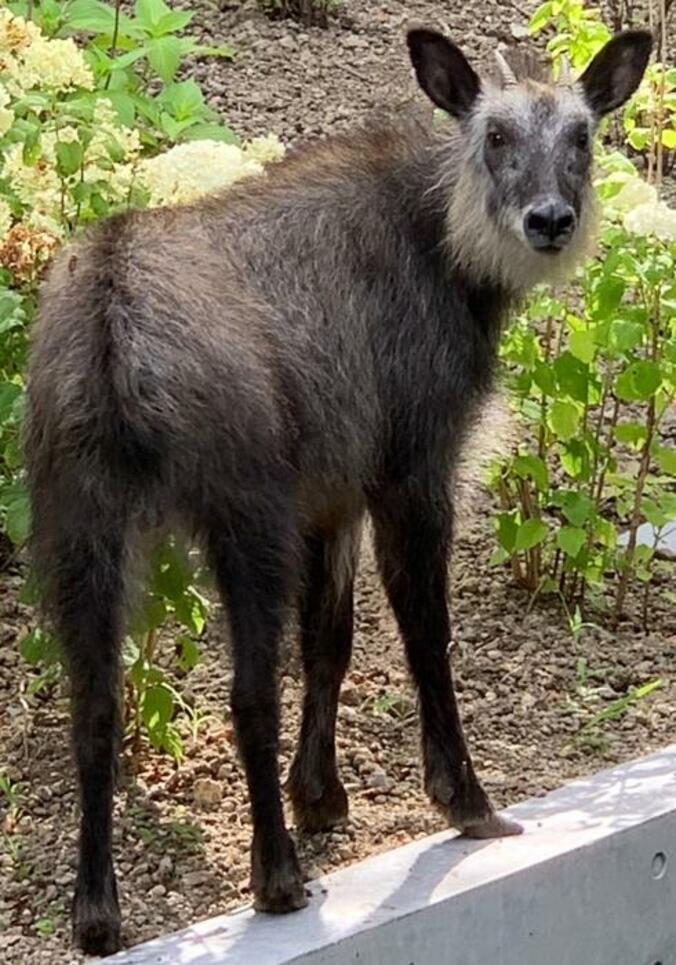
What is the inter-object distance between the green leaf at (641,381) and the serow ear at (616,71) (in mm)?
769

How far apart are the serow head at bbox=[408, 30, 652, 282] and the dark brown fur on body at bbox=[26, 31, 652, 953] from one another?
0.01 metres

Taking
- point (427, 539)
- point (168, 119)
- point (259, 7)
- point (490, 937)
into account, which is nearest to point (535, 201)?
point (427, 539)

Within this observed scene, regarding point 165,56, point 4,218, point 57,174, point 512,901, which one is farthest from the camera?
point 165,56

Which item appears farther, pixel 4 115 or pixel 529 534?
pixel 529 534

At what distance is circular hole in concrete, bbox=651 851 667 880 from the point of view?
16.1 feet

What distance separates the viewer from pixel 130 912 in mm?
4586

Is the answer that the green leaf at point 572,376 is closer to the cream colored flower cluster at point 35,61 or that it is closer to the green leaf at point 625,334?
the green leaf at point 625,334

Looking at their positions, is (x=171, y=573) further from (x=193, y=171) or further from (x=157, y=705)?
(x=193, y=171)

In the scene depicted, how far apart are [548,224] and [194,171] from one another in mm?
842

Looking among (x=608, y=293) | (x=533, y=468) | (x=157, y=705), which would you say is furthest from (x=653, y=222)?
(x=157, y=705)

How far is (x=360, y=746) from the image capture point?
219 inches

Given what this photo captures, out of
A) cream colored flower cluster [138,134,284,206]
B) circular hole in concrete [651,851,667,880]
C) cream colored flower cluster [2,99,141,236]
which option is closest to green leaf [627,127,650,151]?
cream colored flower cluster [138,134,284,206]

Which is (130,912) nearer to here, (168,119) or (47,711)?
(47,711)

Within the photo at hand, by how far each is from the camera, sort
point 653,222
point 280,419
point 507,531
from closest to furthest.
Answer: point 280,419 < point 653,222 < point 507,531
